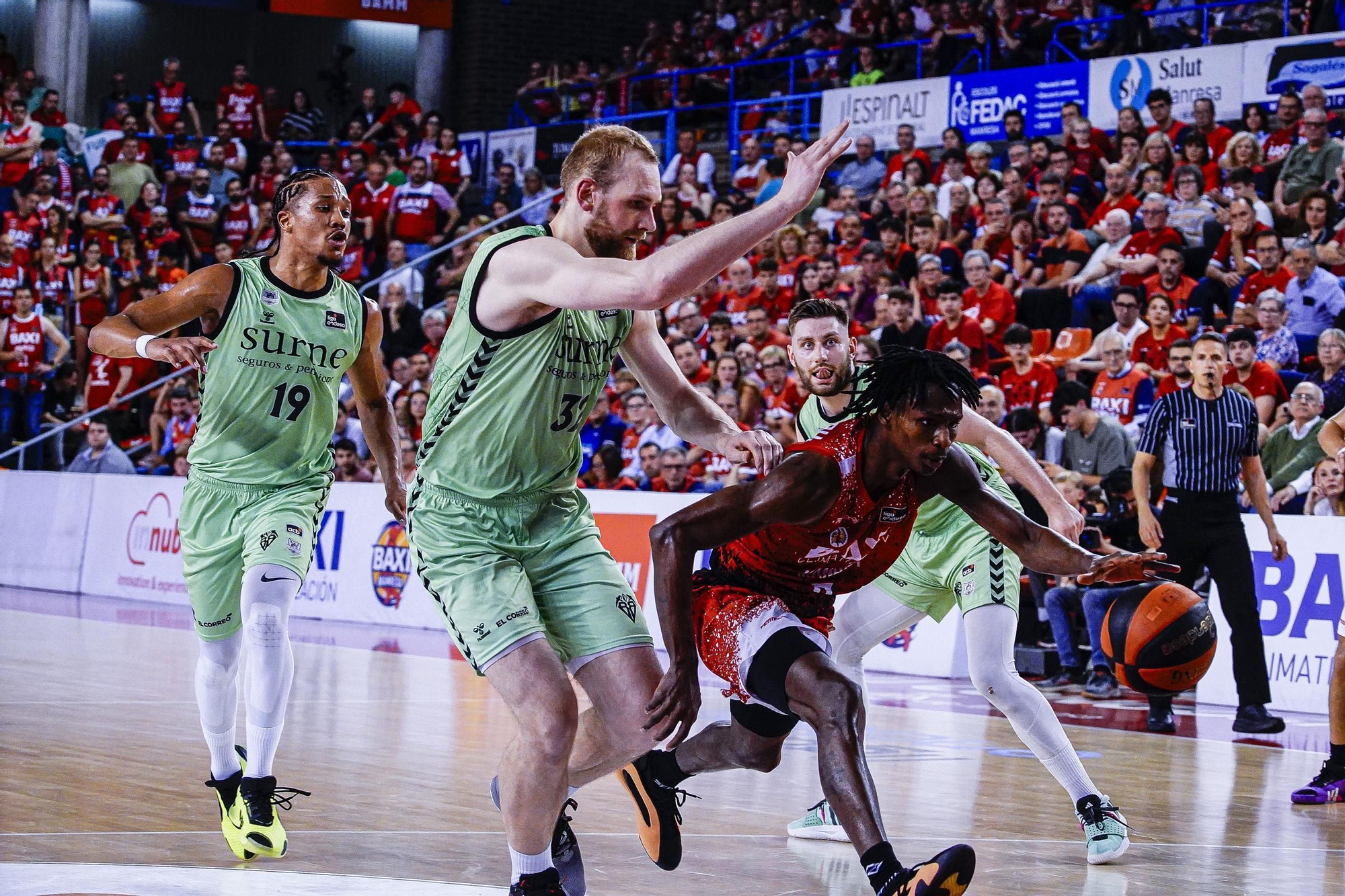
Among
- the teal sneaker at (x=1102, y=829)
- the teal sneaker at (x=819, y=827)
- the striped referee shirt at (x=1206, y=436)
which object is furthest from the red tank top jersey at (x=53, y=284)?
the teal sneaker at (x=1102, y=829)

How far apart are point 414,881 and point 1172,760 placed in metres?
4.64

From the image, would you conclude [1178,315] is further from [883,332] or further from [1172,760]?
[1172,760]

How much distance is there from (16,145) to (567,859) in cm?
1809

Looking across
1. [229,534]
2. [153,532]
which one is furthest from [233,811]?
[153,532]

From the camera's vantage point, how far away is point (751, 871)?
17.5 feet

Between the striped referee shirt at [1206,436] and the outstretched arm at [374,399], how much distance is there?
193 inches

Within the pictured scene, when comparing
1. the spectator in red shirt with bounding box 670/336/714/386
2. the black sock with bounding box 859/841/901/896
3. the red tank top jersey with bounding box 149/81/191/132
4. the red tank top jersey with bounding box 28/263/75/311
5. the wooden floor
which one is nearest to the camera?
the black sock with bounding box 859/841/901/896

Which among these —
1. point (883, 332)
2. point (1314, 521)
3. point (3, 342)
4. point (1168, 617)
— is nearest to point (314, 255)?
point (1168, 617)

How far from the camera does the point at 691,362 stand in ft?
46.8

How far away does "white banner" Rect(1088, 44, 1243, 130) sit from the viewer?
48.5 feet

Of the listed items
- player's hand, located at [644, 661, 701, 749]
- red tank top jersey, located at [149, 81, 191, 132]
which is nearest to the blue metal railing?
red tank top jersey, located at [149, 81, 191, 132]

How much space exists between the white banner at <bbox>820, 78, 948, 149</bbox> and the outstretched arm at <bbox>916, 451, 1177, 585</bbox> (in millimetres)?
12408

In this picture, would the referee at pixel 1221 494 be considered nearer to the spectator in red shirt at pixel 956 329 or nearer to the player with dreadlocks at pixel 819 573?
the spectator in red shirt at pixel 956 329

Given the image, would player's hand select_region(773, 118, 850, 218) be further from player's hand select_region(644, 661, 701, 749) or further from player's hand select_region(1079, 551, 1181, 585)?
player's hand select_region(1079, 551, 1181, 585)
